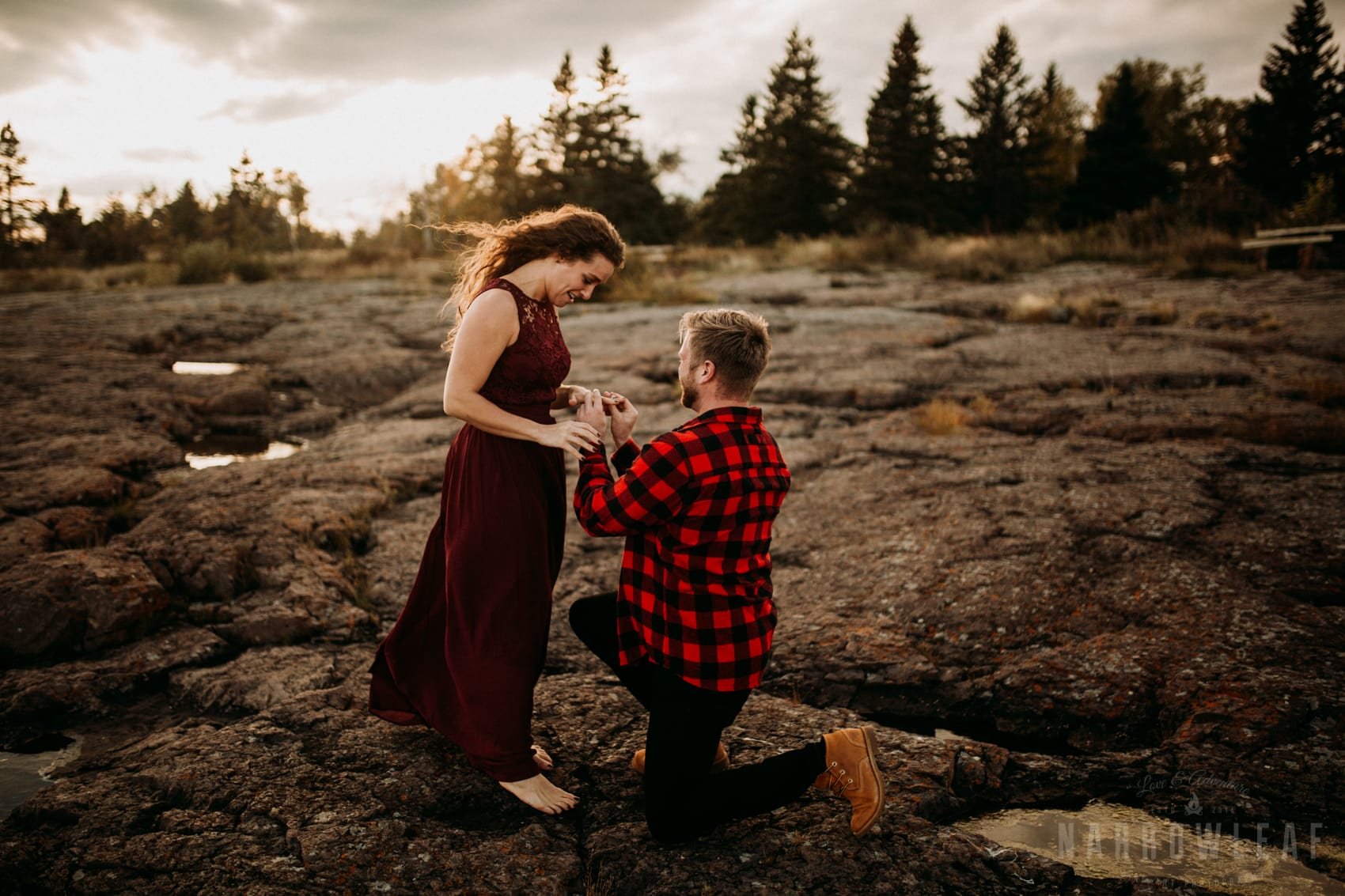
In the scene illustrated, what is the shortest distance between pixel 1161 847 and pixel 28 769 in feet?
11.5

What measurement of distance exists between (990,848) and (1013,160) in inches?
1458

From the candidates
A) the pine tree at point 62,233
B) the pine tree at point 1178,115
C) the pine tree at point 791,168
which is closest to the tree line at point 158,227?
the pine tree at point 62,233

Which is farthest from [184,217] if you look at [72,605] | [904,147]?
[72,605]

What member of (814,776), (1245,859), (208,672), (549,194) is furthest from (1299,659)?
(549,194)

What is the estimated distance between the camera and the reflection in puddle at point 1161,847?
1865 millimetres

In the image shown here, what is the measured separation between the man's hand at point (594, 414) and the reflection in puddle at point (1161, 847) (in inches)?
64.1

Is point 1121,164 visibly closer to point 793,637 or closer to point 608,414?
point 793,637

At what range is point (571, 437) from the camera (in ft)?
7.13

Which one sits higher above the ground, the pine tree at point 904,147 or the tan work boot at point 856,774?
the pine tree at point 904,147

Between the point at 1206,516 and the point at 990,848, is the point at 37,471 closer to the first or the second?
the point at 990,848

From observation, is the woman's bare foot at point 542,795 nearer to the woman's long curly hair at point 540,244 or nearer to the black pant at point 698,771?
→ the black pant at point 698,771

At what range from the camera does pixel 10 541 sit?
3568mm

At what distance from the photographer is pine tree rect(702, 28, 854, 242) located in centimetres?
3331

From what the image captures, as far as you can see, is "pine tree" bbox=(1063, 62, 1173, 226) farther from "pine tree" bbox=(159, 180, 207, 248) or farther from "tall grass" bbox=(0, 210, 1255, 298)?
"pine tree" bbox=(159, 180, 207, 248)
